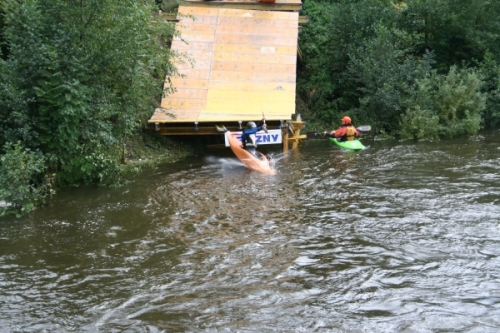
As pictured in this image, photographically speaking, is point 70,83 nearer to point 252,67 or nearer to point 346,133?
point 252,67

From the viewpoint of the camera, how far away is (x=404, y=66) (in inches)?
735

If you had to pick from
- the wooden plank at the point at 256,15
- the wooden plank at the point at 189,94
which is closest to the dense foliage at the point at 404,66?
the wooden plank at the point at 256,15

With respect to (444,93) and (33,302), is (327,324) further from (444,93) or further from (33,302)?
(444,93)

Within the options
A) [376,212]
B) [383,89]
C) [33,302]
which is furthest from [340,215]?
[383,89]

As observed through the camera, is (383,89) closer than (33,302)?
No

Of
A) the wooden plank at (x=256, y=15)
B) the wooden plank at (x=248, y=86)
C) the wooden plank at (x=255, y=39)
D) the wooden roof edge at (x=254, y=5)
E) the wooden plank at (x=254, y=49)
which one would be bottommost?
the wooden plank at (x=248, y=86)

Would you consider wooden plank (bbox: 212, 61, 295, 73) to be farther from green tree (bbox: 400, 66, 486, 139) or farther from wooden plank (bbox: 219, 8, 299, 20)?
green tree (bbox: 400, 66, 486, 139)

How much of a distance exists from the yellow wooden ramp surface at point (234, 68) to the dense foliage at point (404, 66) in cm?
280

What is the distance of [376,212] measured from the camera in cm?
882

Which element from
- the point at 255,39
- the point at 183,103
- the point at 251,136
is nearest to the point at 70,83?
the point at 251,136

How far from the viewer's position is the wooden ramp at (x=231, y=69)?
15.0m

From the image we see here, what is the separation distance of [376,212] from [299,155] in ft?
22.2

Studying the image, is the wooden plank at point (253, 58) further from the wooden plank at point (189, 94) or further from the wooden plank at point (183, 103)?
the wooden plank at point (183, 103)


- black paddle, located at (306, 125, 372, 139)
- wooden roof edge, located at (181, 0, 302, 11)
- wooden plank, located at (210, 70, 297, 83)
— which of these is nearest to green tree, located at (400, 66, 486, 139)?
black paddle, located at (306, 125, 372, 139)
